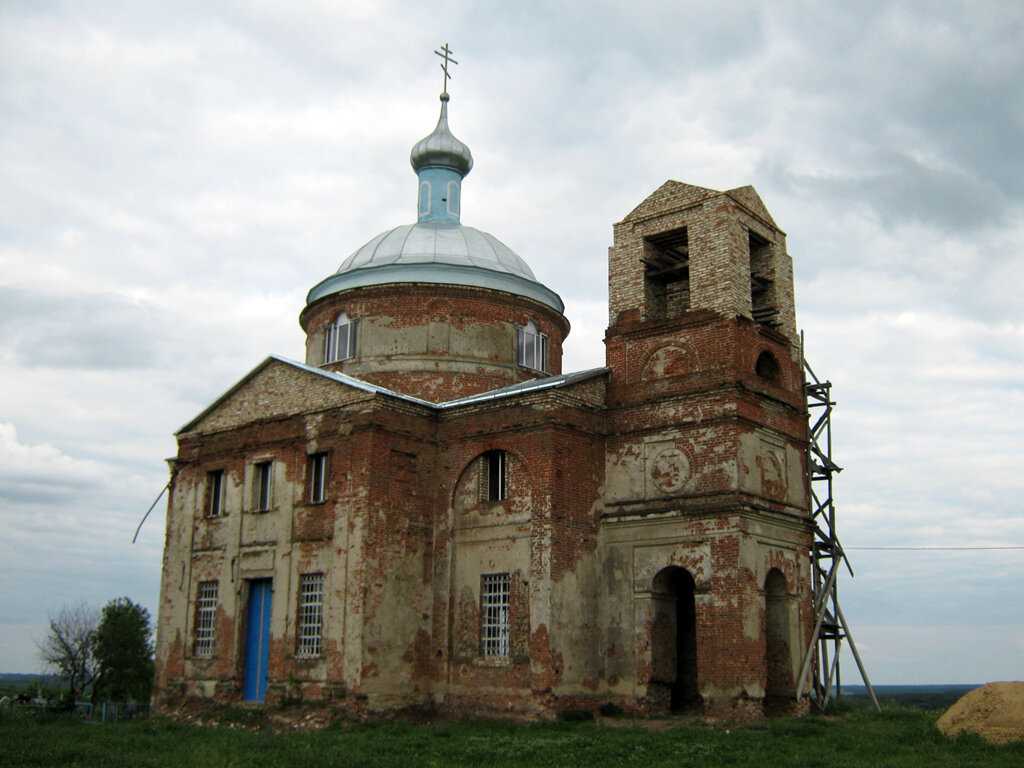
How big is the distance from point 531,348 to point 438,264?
2982 millimetres

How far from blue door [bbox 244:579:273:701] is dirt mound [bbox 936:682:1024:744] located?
12488 millimetres

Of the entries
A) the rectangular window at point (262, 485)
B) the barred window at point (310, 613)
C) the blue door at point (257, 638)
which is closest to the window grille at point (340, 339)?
the rectangular window at point (262, 485)

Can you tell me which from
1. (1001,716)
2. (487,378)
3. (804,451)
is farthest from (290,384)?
(1001,716)

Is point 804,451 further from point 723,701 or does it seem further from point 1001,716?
point 1001,716

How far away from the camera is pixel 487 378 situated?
79.0 feet

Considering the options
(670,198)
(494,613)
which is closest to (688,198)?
(670,198)

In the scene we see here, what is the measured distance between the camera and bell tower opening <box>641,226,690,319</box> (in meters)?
21.1

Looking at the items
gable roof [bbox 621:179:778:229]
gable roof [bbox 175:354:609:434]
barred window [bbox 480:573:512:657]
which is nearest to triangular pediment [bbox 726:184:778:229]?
gable roof [bbox 621:179:778:229]

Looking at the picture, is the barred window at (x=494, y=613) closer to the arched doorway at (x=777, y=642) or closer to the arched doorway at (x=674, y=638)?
the arched doorway at (x=674, y=638)

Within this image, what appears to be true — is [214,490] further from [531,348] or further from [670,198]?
[670,198]

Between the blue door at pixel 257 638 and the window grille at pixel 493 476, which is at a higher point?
the window grille at pixel 493 476

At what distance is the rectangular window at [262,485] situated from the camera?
72.0 feet

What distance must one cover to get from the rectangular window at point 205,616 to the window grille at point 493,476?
6578 mm

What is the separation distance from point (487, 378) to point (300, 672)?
7.79 meters
